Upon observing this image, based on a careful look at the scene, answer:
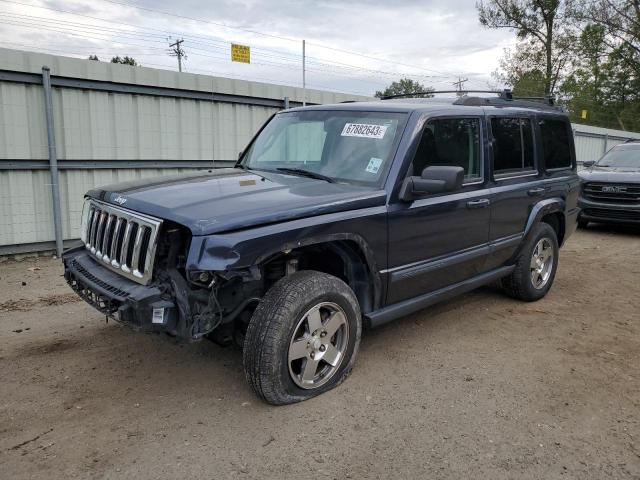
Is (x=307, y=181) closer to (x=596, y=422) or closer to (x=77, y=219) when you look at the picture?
Answer: (x=596, y=422)

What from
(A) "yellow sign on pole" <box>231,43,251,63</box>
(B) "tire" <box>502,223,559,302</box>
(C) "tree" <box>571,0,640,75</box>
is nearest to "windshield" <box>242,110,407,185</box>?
(B) "tire" <box>502,223,559,302</box>

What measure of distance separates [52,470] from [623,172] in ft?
34.0

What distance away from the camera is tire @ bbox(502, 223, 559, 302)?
5.25 meters

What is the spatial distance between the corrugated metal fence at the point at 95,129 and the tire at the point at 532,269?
18.1 feet

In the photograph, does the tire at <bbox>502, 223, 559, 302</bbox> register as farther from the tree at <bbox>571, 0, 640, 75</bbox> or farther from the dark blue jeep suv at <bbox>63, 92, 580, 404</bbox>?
the tree at <bbox>571, 0, 640, 75</bbox>

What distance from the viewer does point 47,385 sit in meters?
3.57

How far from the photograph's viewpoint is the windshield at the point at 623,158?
1056 centimetres

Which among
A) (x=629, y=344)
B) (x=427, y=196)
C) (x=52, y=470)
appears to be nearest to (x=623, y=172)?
(x=629, y=344)

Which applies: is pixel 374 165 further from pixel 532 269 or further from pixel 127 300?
pixel 532 269

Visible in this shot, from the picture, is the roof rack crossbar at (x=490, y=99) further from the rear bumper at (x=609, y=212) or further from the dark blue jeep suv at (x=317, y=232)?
the rear bumper at (x=609, y=212)

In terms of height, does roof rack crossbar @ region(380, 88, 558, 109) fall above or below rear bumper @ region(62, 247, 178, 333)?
above

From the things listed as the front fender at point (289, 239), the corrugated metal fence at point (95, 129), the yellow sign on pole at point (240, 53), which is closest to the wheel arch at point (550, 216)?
the front fender at point (289, 239)

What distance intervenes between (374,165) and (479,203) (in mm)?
1135

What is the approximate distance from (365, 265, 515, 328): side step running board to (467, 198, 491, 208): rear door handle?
0.66 m
